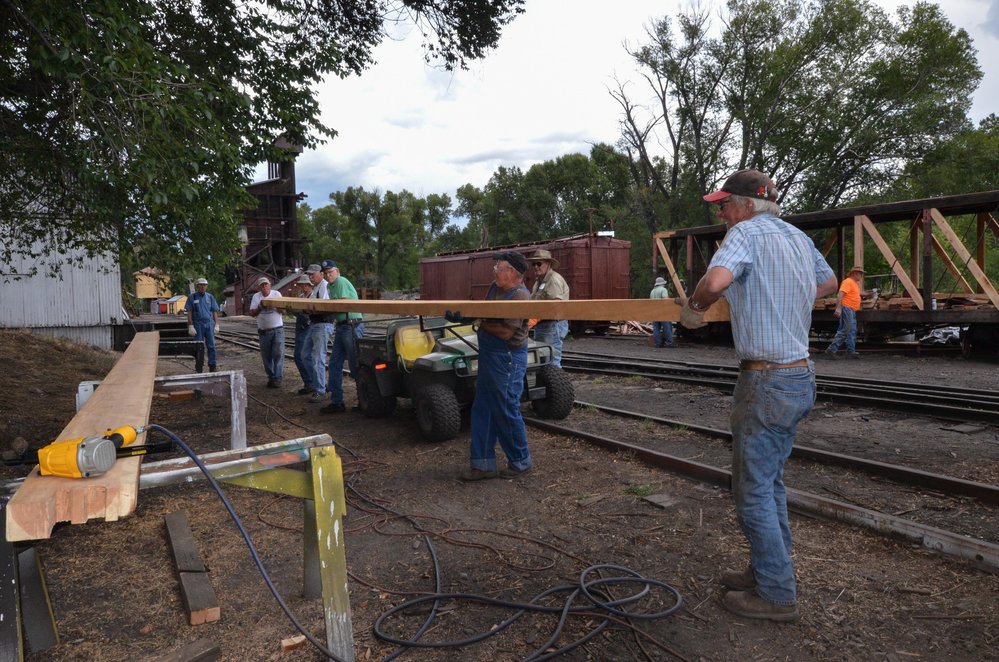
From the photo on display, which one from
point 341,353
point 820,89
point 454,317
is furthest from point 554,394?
point 820,89

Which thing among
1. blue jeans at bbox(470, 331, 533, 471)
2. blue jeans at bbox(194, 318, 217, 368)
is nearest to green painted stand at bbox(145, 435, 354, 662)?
blue jeans at bbox(470, 331, 533, 471)

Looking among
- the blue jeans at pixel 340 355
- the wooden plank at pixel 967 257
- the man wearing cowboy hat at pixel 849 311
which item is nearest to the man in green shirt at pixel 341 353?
the blue jeans at pixel 340 355

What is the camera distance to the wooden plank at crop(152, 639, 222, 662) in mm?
2768

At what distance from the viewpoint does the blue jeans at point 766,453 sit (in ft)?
9.64

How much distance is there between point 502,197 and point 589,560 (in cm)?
6390

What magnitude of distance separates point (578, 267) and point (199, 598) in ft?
65.5

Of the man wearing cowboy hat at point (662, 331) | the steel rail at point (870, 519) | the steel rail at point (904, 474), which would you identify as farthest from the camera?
the man wearing cowboy hat at point (662, 331)

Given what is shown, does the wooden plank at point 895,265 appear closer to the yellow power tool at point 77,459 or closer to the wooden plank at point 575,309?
the wooden plank at point 575,309

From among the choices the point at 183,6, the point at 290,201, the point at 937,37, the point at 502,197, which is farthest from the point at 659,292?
the point at 502,197

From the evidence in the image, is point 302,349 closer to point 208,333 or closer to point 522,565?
point 208,333

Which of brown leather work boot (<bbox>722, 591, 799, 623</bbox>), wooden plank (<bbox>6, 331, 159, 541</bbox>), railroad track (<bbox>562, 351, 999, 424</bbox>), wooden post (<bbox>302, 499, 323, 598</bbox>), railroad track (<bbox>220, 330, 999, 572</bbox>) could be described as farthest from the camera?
railroad track (<bbox>562, 351, 999, 424</bbox>)

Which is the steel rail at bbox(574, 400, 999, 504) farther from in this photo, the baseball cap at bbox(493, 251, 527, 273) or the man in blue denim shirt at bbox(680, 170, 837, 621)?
the baseball cap at bbox(493, 251, 527, 273)

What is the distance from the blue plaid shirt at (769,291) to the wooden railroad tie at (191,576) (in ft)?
9.60

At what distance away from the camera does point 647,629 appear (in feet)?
10.1
